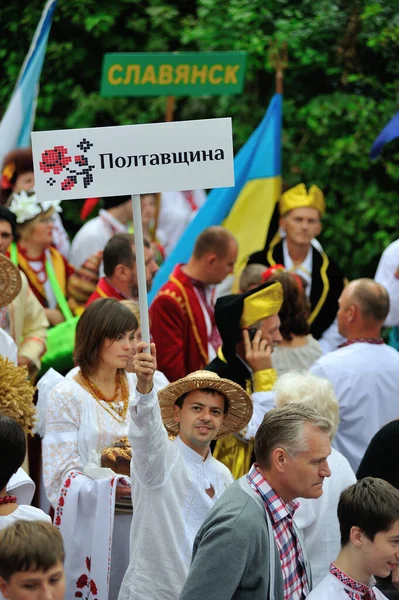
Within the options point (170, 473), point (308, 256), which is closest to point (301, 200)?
point (308, 256)

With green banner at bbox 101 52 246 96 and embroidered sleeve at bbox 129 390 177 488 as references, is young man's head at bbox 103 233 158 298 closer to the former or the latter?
green banner at bbox 101 52 246 96

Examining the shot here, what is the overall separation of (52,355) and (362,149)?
4950 millimetres

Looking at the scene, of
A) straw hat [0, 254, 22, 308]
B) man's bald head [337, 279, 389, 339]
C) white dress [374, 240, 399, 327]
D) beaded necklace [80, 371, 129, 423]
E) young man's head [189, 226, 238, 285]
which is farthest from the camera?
white dress [374, 240, 399, 327]

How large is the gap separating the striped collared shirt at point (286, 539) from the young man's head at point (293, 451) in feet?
0.14

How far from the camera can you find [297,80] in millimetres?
12414

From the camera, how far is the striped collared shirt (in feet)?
14.1

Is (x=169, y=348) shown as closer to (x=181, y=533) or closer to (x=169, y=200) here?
(x=181, y=533)

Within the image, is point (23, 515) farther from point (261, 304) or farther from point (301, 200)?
point (301, 200)

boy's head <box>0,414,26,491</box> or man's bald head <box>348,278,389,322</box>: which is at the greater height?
man's bald head <box>348,278,389,322</box>

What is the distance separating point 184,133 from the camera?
16.0ft

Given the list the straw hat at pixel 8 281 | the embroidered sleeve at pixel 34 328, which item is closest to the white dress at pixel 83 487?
the straw hat at pixel 8 281

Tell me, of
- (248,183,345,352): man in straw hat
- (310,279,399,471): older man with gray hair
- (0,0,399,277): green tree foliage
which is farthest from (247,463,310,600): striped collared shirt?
(0,0,399,277): green tree foliage

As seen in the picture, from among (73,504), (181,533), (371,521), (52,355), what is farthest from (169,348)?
(371,521)

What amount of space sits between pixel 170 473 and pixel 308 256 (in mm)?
4765
